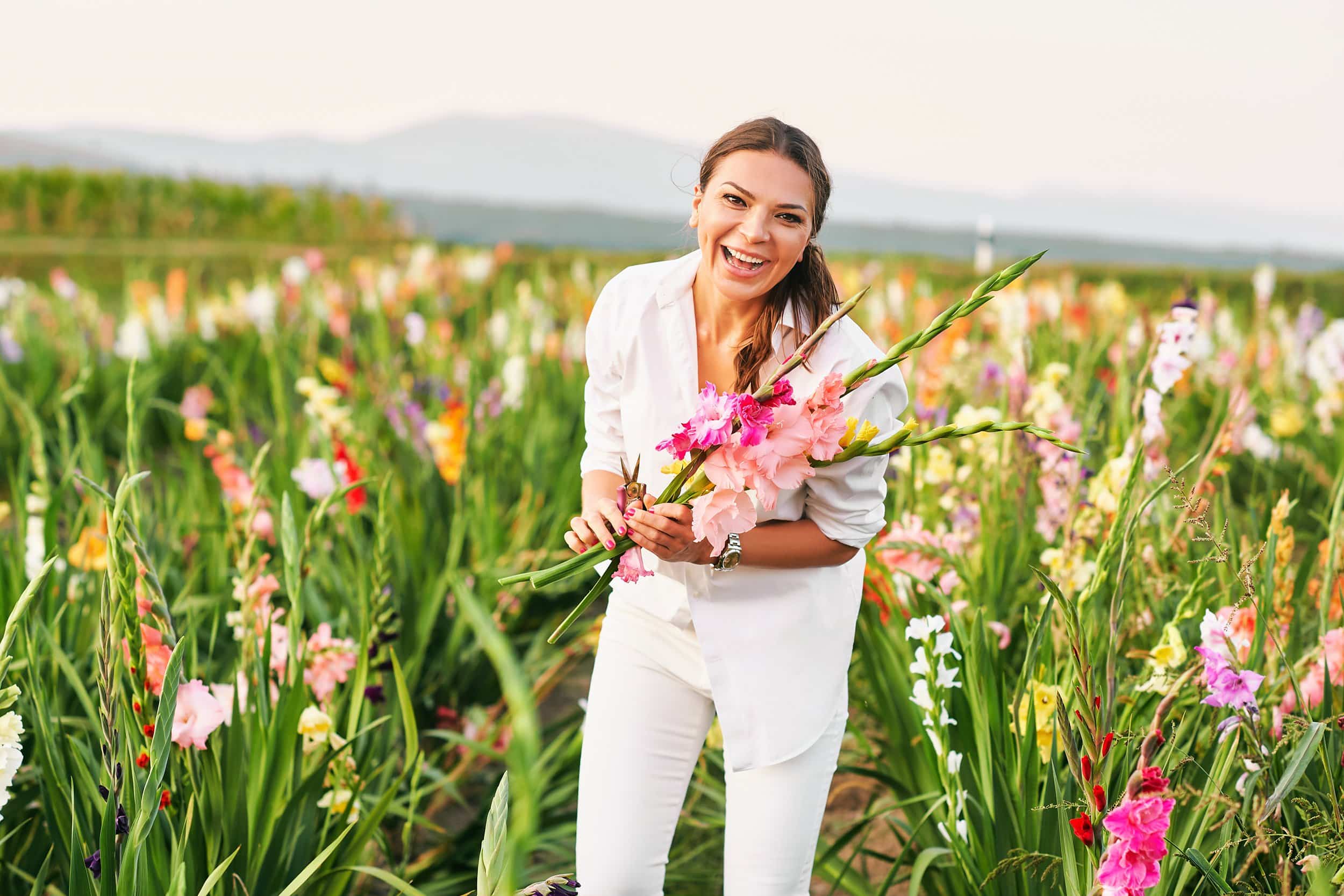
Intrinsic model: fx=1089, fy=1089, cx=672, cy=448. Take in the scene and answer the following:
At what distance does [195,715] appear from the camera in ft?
5.25

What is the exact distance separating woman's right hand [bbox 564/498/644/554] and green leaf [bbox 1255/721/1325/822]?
30.4 inches

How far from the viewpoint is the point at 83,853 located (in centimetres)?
155

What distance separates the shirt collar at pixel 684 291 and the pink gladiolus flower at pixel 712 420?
1.15 ft

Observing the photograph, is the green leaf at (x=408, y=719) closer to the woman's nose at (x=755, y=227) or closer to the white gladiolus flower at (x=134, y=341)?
the woman's nose at (x=755, y=227)

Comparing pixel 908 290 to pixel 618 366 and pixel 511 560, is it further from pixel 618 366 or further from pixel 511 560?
pixel 618 366

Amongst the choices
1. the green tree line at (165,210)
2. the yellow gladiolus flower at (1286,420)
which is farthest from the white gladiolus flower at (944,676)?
the green tree line at (165,210)

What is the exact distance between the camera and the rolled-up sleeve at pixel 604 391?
1662mm

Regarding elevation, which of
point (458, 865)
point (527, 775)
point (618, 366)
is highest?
point (618, 366)

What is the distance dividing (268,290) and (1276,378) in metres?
5.07

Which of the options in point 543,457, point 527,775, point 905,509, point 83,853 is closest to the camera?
point 527,775

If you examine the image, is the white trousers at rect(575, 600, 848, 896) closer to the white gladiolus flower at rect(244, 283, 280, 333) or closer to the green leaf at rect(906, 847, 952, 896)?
the green leaf at rect(906, 847, 952, 896)

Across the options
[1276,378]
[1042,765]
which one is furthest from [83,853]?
[1276,378]

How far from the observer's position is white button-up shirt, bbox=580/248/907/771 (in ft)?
4.94

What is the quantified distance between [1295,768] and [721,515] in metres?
0.70
